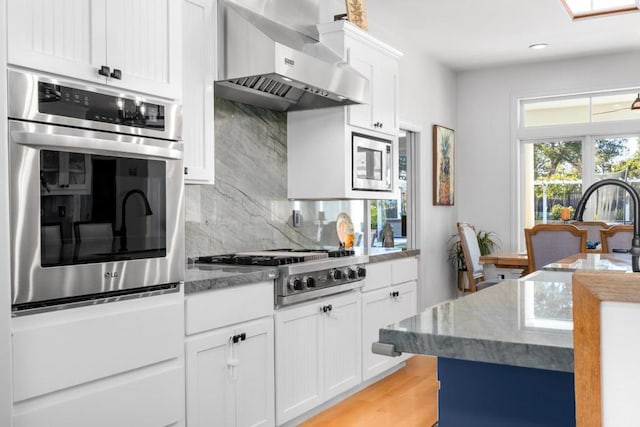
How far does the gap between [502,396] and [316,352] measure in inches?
77.0

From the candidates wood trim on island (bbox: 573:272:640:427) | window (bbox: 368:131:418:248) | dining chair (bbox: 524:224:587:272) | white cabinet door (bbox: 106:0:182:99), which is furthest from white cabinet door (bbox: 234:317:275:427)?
window (bbox: 368:131:418:248)

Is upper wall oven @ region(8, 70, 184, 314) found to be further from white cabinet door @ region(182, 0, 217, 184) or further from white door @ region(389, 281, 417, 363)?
white door @ region(389, 281, 417, 363)

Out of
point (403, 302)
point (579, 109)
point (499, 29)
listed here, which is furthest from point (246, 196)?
point (579, 109)

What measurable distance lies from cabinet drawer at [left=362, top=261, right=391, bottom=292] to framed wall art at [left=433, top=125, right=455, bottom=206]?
7.39ft

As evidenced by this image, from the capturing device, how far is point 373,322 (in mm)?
3900

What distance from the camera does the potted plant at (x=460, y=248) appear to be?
6.45m

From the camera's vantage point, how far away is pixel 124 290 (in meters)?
2.07

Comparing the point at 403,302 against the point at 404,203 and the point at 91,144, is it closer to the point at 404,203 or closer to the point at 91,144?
the point at 404,203

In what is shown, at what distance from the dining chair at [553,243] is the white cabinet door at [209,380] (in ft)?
9.65

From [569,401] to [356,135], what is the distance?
2873mm

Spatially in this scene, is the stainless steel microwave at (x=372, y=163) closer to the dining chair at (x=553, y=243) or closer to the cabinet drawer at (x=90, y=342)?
the dining chair at (x=553, y=243)

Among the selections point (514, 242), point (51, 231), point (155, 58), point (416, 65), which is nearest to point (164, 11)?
point (155, 58)

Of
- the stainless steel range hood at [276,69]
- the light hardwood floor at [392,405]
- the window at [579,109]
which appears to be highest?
the window at [579,109]

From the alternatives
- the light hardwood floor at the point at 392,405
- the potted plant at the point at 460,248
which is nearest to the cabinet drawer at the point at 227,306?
the light hardwood floor at the point at 392,405
